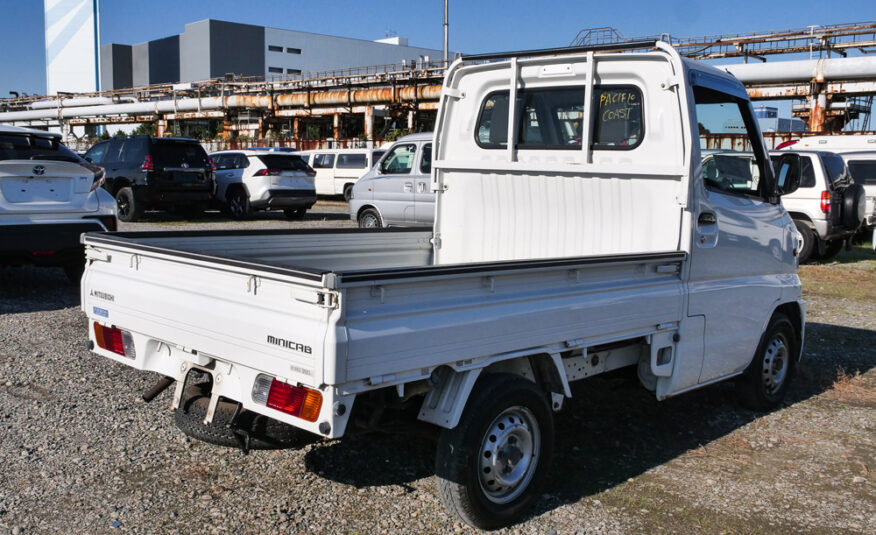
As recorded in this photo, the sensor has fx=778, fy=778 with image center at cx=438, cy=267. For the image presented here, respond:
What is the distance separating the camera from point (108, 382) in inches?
227

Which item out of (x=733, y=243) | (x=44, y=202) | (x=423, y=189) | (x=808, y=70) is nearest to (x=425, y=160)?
(x=423, y=189)

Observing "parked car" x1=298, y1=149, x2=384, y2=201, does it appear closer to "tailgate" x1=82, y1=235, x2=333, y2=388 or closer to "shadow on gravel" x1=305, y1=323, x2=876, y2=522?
"shadow on gravel" x1=305, y1=323, x2=876, y2=522

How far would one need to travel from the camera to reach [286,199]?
763 inches

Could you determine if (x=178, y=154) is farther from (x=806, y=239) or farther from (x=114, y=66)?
(x=114, y=66)

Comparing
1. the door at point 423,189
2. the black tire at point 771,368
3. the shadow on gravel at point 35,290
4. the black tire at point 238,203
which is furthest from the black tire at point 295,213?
the black tire at point 771,368

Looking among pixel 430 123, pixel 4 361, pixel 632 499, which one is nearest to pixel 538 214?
pixel 632 499

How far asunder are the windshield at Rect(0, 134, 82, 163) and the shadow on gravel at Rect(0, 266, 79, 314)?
1.59m

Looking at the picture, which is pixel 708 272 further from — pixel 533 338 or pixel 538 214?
pixel 533 338

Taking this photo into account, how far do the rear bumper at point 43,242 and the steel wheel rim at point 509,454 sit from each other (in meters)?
6.07

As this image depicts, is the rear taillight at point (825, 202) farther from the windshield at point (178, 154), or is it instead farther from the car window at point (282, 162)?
the windshield at point (178, 154)

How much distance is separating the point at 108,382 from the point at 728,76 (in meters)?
4.93

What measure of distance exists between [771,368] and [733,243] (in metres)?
1.26

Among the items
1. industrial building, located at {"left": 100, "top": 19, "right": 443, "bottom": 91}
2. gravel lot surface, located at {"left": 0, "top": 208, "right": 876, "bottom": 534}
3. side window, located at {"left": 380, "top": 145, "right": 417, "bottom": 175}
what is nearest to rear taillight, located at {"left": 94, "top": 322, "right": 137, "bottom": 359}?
gravel lot surface, located at {"left": 0, "top": 208, "right": 876, "bottom": 534}

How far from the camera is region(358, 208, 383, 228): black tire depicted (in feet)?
48.9
